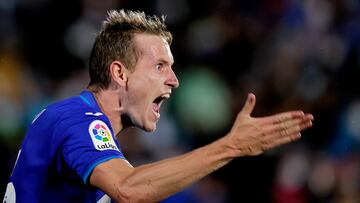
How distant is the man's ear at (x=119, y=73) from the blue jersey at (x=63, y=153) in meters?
0.30

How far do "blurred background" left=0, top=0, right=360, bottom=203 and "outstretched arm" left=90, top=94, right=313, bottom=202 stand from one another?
4203 millimetres

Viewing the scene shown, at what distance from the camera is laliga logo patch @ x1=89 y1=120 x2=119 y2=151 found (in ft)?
11.8

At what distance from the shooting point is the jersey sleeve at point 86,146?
139 inches

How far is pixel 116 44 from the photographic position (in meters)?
4.46

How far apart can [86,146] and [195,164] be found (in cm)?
57

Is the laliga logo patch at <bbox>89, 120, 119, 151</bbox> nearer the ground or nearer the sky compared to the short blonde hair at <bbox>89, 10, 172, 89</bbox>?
nearer the ground

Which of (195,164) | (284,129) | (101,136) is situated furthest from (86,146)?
(284,129)

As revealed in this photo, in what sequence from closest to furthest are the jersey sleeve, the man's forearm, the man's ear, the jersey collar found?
the man's forearm < the jersey sleeve < the jersey collar < the man's ear

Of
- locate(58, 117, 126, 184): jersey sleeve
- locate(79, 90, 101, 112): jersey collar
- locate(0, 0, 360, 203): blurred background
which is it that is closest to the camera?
locate(58, 117, 126, 184): jersey sleeve

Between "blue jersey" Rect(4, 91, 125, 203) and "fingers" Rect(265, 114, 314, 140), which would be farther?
"blue jersey" Rect(4, 91, 125, 203)

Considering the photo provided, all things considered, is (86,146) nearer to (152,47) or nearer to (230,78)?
(152,47)

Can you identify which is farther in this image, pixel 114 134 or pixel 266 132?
pixel 114 134

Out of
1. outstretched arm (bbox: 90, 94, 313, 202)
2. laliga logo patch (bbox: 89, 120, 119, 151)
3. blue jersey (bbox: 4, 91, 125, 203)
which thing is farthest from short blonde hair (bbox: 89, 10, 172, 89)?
outstretched arm (bbox: 90, 94, 313, 202)

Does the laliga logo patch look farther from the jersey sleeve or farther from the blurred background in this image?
the blurred background
